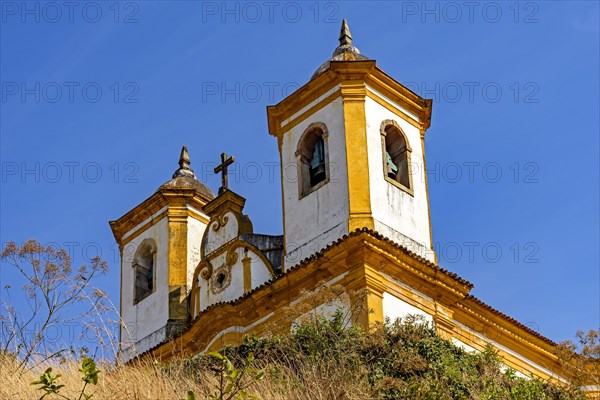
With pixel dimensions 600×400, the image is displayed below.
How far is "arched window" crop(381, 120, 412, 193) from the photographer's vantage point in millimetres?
22031

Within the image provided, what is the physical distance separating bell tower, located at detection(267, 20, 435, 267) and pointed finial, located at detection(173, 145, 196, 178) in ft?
12.1

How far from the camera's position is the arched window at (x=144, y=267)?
2522 centimetres

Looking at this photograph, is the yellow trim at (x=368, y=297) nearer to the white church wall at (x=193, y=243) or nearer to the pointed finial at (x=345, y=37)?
the white church wall at (x=193, y=243)

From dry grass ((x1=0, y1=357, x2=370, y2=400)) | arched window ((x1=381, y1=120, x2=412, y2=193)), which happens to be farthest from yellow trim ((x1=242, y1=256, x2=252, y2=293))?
dry grass ((x1=0, y1=357, x2=370, y2=400))

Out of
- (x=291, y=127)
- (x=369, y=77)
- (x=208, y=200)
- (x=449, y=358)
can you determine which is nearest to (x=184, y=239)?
(x=208, y=200)

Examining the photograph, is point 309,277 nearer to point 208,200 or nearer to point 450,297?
point 450,297

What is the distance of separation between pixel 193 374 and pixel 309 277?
5.23 meters

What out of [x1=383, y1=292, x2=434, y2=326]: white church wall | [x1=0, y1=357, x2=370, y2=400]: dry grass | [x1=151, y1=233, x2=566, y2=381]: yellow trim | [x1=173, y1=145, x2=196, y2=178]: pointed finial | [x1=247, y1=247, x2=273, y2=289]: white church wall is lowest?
[x1=0, y1=357, x2=370, y2=400]: dry grass

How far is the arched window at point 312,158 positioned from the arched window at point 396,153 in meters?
1.04

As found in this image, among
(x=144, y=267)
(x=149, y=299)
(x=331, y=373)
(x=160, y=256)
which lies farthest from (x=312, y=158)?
(x=331, y=373)

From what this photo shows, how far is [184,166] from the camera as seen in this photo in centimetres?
2667

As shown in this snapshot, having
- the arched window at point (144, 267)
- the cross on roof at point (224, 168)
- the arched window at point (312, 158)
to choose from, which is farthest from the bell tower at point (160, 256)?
the arched window at point (312, 158)

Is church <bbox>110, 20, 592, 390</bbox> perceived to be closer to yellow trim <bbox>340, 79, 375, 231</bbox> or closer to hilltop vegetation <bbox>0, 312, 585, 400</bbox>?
yellow trim <bbox>340, 79, 375, 231</bbox>

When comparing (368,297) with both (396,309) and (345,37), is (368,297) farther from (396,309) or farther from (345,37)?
(345,37)
